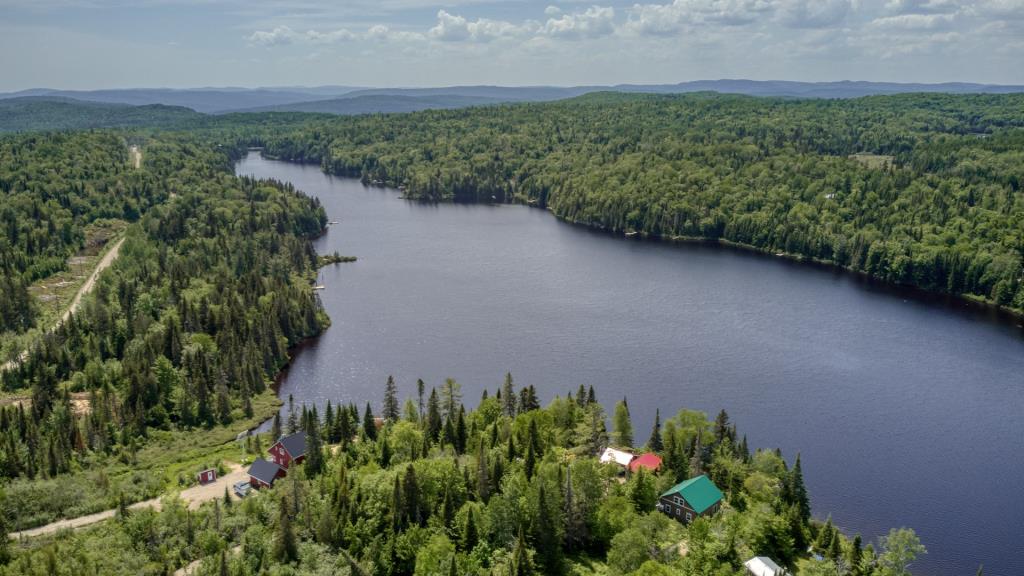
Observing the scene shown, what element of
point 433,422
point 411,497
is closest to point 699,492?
point 411,497

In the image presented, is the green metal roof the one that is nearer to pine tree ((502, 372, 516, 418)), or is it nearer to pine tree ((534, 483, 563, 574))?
pine tree ((534, 483, 563, 574))

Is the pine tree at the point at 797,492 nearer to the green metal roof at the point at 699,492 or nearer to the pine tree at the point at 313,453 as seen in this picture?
the green metal roof at the point at 699,492

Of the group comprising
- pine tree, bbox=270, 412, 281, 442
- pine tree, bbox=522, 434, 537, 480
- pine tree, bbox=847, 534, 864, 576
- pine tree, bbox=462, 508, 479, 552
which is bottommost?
pine tree, bbox=270, 412, 281, 442

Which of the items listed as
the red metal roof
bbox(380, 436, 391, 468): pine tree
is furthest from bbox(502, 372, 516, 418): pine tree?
the red metal roof

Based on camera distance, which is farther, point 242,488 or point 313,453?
point 313,453

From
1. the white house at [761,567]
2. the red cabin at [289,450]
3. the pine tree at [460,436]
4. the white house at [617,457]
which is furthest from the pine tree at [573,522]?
the red cabin at [289,450]

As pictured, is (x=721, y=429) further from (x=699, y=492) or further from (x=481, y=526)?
(x=481, y=526)
